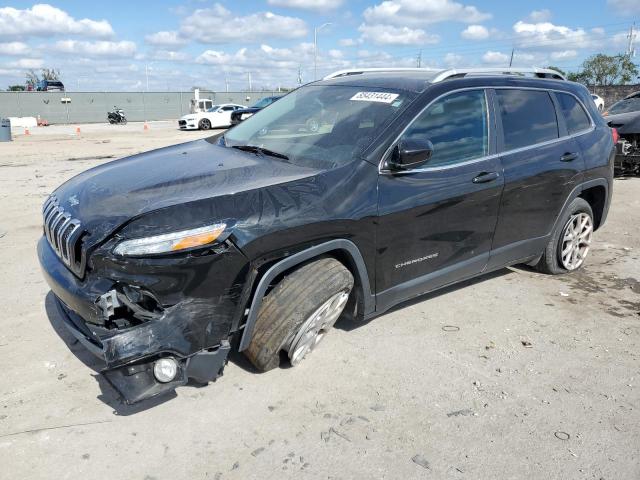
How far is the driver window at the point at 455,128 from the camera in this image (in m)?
3.59

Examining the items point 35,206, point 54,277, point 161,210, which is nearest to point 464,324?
point 161,210

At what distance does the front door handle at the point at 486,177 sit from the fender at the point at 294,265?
1.16 meters

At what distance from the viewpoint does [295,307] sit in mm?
2998

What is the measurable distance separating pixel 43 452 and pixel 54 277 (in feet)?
3.05

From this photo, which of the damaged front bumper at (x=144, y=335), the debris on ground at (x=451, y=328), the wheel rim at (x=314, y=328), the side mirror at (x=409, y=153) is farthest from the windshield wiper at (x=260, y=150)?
the debris on ground at (x=451, y=328)

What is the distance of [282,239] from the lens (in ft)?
9.40

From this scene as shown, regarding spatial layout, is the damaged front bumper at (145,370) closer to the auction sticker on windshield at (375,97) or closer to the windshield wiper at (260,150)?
the windshield wiper at (260,150)

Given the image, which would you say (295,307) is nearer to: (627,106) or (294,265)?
(294,265)

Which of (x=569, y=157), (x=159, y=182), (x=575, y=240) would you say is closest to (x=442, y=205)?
(x=569, y=157)

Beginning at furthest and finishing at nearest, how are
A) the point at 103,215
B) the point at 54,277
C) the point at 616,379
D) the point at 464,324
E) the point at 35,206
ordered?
the point at 35,206 < the point at 464,324 < the point at 616,379 < the point at 54,277 < the point at 103,215

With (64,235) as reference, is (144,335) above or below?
below

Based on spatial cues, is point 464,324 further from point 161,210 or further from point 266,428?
point 161,210

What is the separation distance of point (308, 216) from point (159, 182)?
914mm

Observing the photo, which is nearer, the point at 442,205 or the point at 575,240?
the point at 442,205
